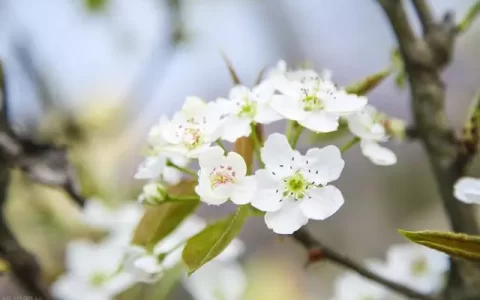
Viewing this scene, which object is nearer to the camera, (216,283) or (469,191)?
(469,191)

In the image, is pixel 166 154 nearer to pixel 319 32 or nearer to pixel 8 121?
pixel 8 121

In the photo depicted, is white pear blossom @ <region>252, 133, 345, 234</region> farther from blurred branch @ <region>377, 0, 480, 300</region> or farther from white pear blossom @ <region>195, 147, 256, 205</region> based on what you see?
blurred branch @ <region>377, 0, 480, 300</region>

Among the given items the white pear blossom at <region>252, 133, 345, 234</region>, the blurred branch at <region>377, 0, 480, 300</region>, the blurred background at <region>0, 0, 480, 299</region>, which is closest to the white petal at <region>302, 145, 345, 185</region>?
the white pear blossom at <region>252, 133, 345, 234</region>

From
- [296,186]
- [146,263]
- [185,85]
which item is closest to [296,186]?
[296,186]

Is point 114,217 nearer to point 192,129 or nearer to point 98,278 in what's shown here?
Answer: point 98,278

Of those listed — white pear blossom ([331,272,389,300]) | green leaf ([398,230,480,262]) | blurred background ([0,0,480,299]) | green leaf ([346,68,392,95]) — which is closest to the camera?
green leaf ([398,230,480,262])
